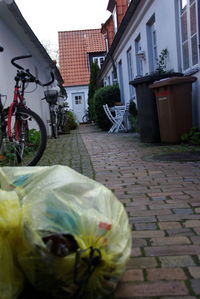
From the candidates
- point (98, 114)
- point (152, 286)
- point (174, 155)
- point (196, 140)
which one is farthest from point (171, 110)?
point (98, 114)

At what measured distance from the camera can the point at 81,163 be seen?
Answer: 540 cm

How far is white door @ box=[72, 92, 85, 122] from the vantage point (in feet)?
105

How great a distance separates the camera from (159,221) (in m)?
2.61

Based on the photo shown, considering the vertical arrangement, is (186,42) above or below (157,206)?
above

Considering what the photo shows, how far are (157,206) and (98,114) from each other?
11449mm

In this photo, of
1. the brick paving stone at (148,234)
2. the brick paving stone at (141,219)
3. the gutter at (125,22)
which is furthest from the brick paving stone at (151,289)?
the gutter at (125,22)

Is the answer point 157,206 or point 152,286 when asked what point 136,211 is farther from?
point 152,286

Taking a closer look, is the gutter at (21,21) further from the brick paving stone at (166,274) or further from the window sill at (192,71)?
the brick paving stone at (166,274)

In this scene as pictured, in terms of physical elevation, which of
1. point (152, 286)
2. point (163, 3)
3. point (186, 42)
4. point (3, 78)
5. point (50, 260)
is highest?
point (163, 3)

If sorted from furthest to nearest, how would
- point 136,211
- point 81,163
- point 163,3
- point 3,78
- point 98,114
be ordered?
point 98,114 → point 163,3 → point 3,78 → point 81,163 → point 136,211

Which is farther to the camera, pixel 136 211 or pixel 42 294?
pixel 136 211

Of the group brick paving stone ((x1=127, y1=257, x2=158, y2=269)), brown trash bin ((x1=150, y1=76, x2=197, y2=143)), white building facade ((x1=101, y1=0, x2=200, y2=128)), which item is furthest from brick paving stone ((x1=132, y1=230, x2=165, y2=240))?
white building facade ((x1=101, y1=0, x2=200, y2=128))

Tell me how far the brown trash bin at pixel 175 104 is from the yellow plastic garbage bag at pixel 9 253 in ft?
17.1

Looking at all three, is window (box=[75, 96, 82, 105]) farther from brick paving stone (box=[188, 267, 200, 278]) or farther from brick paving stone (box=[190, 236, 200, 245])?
brick paving stone (box=[188, 267, 200, 278])
